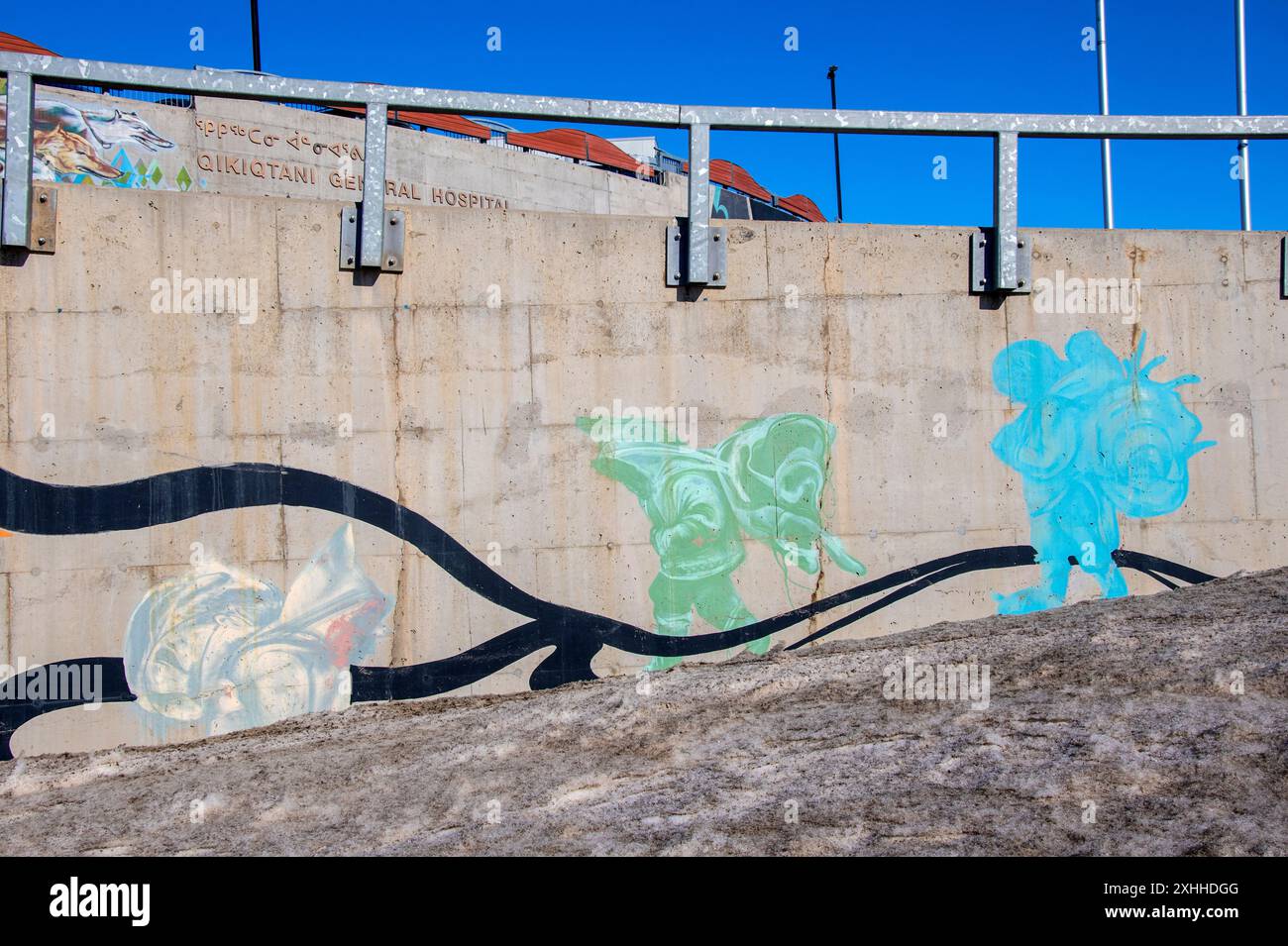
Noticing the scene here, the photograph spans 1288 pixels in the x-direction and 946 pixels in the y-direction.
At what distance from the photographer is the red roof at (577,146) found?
2583 centimetres

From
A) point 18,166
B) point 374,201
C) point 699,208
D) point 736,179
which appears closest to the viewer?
point 18,166

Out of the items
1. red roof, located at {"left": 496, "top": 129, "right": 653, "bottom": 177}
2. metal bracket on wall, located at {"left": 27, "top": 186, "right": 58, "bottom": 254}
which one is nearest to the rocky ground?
metal bracket on wall, located at {"left": 27, "top": 186, "right": 58, "bottom": 254}

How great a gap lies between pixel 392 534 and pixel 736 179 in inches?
994

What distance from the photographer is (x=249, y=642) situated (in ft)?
24.8

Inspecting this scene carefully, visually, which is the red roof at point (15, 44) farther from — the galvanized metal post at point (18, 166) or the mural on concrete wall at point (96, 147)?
the galvanized metal post at point (18, 166)

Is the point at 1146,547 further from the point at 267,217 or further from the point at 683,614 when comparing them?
the point at 267,217

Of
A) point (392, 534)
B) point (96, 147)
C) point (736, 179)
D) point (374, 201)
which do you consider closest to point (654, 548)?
point (392, 534)

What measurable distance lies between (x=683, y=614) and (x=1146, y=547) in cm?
368

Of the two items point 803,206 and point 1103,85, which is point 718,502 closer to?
point 1103,85

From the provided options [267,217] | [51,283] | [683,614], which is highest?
[267,217]

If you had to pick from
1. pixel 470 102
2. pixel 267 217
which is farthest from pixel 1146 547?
pixel 267 217

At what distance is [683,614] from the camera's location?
791 cm

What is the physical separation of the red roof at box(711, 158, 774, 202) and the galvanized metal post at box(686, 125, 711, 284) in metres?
22.1

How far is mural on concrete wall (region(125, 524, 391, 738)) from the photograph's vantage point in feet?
24.5
